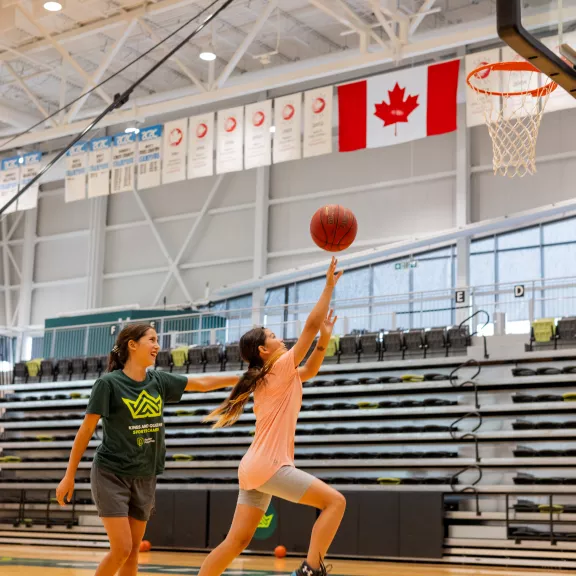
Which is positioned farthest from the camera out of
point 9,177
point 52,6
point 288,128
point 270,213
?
point 270,213

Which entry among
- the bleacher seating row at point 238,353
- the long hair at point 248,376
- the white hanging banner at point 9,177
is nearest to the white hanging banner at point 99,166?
the white hanging banner at point 9,177

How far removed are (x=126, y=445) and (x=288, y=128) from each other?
11367 millimetres

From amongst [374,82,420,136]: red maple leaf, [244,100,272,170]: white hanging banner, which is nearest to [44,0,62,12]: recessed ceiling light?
[244,100,272,170]: white hanging banner

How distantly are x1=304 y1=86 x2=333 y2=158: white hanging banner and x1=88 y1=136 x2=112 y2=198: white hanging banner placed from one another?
177 inches

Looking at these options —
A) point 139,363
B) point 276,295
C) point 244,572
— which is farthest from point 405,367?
point 139,363

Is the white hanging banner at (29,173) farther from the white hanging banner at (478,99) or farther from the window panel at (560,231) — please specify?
the window panel at (560,231)

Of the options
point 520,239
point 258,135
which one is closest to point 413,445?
point 258,135

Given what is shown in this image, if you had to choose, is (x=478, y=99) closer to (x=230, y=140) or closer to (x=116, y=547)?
(x=230, y=140)

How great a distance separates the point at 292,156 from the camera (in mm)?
15336

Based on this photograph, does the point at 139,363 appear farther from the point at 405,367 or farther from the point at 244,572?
the point at 405,367

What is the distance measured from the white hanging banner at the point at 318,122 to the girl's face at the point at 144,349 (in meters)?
10.4

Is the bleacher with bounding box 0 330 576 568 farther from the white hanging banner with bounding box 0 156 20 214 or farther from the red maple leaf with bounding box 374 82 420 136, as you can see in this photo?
the white hanging banner with bounding box 0 156 20 214

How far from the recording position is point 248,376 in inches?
186

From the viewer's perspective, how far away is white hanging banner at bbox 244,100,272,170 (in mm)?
15789
